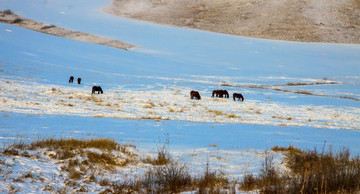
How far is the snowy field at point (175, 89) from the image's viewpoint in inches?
499

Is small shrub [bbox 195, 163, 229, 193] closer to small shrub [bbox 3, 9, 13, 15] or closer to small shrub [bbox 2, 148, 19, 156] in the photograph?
small shrub [bbox 2, 148, 19, 156]

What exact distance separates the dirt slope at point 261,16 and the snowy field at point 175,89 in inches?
144

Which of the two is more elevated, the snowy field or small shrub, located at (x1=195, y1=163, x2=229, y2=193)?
the snowy field

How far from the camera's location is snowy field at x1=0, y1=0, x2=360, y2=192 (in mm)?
12664

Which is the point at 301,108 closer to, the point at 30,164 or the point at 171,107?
the point at 171,107

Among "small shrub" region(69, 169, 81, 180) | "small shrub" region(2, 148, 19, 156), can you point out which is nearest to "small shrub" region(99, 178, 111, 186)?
"small shrub" region(69, 169, 81, 180)

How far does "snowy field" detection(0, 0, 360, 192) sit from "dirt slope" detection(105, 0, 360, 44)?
3650 mm

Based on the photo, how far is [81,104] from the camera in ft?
66.5

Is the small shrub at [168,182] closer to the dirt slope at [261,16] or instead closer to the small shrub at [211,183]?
the small shrub at [211,183]

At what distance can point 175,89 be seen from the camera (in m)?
31.8

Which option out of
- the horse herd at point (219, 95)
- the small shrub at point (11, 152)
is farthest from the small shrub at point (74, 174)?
the horse herd at point (219, 95)

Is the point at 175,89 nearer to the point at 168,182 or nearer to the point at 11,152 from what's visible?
the point at 11,152

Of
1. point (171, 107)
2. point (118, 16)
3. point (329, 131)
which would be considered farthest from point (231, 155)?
point (118, 16)

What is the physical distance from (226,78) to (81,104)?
83.6ft
